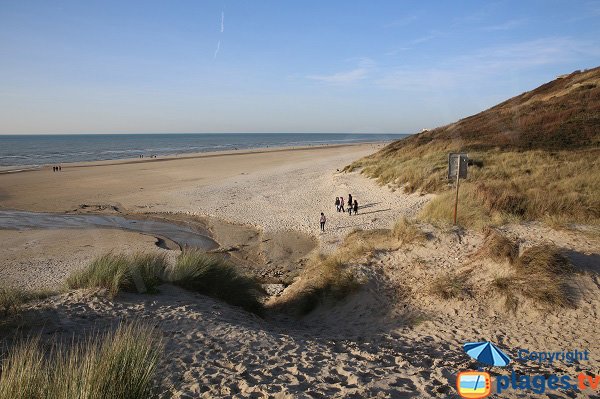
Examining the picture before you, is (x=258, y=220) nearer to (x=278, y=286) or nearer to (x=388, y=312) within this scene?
(x=278, y=286)

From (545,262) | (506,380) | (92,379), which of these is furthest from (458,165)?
(92,379)

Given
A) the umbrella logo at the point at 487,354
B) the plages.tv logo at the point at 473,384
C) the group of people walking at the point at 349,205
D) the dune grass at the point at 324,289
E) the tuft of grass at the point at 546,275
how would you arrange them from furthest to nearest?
the group of people walking at the point at 349,205 < the dune grass at the point at 324,289 < the tuft of grass at the point at 546,275 < the umbrella logo at the point at 487,354 < the plages.tv logo at the point at 473,384

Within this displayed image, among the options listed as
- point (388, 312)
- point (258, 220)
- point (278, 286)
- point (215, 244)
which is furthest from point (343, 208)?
point (388, 312)

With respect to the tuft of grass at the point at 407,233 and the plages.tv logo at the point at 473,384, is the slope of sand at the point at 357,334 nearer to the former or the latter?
the plages.tv logo at the point at 473,384

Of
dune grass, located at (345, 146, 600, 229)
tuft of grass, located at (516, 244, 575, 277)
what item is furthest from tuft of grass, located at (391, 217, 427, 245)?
tuft of grass, located at (516, 244, 575, 277)

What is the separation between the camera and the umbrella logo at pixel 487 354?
236 inches

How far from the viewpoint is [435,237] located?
11.1 m

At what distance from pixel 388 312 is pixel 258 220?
1317 centimetres

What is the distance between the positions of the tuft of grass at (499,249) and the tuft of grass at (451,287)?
859 mm

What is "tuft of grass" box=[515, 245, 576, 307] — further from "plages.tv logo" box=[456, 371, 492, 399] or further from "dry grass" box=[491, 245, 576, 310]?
"plages.tv logo" box=[456, 371, 492, 399]

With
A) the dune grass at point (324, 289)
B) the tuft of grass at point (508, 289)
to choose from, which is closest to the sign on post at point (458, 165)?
the tuft of grass at point (508, 289)

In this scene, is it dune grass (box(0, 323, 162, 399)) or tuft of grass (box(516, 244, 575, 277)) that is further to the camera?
tuft of grass (box(516, 244, 575, 277))

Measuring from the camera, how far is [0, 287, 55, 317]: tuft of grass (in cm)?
645

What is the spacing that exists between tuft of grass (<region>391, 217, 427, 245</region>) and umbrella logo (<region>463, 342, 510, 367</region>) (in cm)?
487
